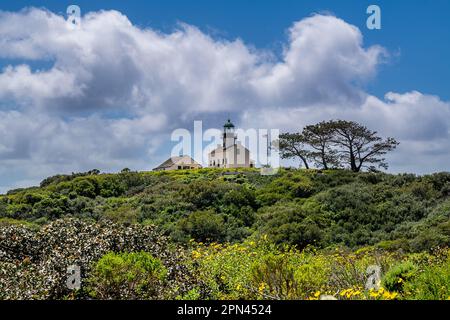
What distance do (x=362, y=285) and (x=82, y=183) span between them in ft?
112

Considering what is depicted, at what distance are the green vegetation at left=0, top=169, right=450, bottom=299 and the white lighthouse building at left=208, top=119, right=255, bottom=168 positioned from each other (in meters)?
13.0

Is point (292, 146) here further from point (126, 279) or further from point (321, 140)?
point (126, 279)

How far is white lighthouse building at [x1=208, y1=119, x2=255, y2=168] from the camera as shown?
66.4 metres

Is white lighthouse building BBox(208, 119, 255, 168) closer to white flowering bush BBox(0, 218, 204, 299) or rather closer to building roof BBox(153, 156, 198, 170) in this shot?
building roof BBox(153, 156, 198, 170)

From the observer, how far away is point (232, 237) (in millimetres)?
26094

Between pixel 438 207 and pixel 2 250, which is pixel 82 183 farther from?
pixel 2 250

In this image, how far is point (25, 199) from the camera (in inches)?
1449

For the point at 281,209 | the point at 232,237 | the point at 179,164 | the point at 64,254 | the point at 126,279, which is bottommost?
the point at 126,279

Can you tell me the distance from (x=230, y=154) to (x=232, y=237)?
4112 cm

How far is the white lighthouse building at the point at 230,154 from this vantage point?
2613 inches

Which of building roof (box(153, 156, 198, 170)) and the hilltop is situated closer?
the hilltop

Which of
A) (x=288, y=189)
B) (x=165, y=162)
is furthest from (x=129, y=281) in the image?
(x=165, y=162)

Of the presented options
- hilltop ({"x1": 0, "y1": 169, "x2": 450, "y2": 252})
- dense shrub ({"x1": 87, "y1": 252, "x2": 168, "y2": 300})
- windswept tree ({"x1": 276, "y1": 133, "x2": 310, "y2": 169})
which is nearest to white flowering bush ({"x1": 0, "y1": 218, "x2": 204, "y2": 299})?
dense shrub ({"x1": 87, "y1": 252, "x2": 168, "y2": 300})

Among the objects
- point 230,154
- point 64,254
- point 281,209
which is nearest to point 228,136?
point 230,154
